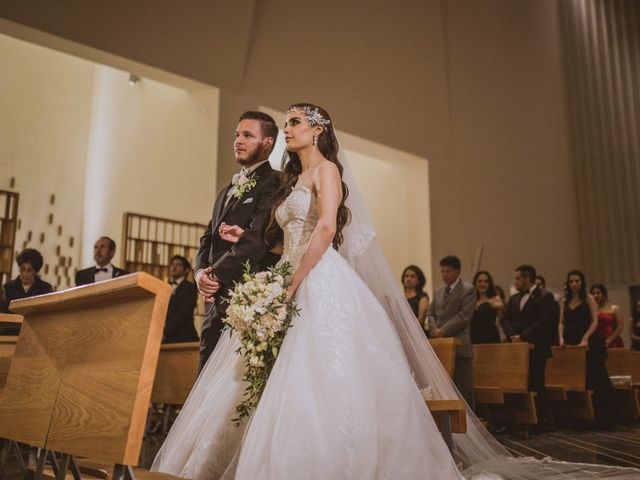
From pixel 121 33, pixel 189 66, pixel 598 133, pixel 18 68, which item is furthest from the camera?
pixel 598 133

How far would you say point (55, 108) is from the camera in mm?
9305

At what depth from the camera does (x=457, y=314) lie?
5.42 m

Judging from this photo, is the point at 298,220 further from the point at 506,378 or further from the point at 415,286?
the point at 506,378

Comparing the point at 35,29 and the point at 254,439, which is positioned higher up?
the point at 35,29

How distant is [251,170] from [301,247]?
0.54 metres

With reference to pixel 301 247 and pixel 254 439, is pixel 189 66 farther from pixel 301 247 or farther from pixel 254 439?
pixel 254 439

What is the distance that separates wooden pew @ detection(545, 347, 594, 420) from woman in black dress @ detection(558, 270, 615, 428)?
0.29 ft

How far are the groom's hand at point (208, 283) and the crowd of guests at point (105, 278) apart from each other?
2913 mm

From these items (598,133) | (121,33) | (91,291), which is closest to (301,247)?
(91,291)

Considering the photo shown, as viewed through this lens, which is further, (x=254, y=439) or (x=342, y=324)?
(x=342, y=324)

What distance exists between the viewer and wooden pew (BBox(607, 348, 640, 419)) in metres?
6.87

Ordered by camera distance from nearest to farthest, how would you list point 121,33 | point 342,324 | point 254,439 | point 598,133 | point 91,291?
point 91,291, point 254,439, point 342,324, point 121,33, point 598,133

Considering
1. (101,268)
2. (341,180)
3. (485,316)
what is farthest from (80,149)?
(341,180)

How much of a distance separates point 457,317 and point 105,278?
3.03 meters
